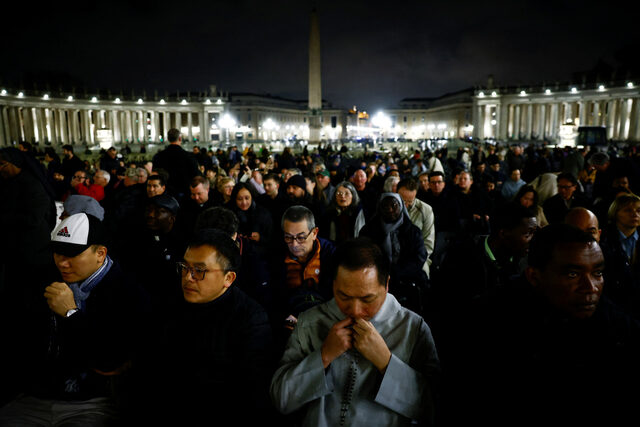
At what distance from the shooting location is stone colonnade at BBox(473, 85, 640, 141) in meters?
56.3

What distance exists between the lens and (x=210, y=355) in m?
2.73

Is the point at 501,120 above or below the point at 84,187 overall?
above

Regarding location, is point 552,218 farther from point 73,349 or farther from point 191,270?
point 73,349

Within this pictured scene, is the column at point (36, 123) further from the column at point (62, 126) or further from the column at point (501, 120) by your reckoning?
the column at point (501, 120)

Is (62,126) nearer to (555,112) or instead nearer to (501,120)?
(501,120)

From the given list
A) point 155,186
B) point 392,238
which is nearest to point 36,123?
point 155,186

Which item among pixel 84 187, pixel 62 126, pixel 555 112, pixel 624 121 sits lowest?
pixel 84 187

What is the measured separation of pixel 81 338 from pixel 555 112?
3067 inches

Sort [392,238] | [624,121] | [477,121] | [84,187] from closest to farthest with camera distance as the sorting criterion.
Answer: [392,238] → [84,187] → [624,121] → [477,121]

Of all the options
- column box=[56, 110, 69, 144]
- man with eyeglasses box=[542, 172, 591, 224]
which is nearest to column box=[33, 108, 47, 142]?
column box=[56, 110, 69, 144]

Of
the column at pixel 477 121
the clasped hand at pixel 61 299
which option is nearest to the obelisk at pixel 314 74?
the clasped hand at pixel 61 299

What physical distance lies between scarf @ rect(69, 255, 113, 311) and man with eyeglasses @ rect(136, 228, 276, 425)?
0.71m

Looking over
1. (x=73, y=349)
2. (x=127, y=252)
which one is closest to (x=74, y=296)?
(x=73, y=349)

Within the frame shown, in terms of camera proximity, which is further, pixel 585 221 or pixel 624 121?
pixel 624 121
